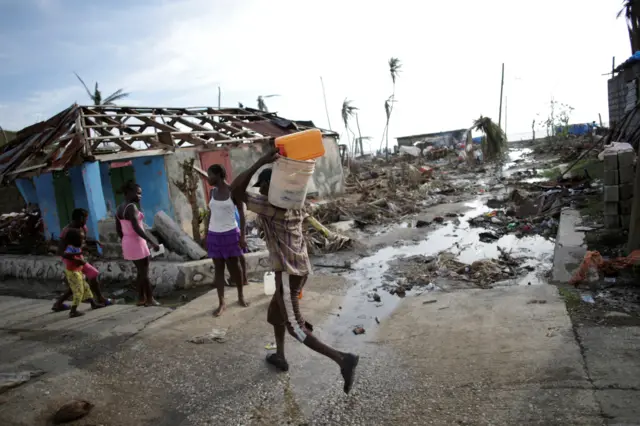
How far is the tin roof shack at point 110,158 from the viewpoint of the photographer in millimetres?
8414

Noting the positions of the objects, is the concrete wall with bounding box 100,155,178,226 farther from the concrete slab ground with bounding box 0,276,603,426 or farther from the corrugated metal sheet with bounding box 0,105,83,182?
the concrete slab ground with bounding box 0,276,603,426

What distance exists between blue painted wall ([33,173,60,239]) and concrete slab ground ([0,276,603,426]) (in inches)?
241

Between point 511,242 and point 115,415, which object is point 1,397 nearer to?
point 115,415

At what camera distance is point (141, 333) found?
4281 mm

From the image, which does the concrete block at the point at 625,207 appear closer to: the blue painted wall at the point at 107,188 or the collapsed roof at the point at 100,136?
the collapsed roof at the point at 100,136

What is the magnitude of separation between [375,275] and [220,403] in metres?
3.81

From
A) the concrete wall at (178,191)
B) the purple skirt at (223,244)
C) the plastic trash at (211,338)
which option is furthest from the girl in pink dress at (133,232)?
the concrete wall at (178,191)

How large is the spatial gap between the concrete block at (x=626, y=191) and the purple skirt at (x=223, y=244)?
17.3 feet

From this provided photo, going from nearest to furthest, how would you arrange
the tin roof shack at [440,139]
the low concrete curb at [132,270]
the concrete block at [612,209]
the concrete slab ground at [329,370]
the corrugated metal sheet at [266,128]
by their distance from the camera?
the concrete slab ground at [329,370] < the concrete block at [612,209] < the low concrete curb at [132,270] < the corrugated metal sheet at [266,128] < the tin roof shack at [440,139]

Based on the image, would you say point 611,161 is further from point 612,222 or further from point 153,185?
point 153,185

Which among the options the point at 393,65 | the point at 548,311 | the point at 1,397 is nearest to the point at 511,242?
the point at 548,311

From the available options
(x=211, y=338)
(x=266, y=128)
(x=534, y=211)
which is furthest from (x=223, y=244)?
(x=266, y=128)

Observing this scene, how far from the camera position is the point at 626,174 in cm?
611

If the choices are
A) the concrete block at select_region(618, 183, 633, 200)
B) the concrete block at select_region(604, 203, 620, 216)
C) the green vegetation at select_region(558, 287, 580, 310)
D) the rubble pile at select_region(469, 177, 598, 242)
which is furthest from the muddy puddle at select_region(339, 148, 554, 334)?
the concrete block at select_region(618, 183, 633, 200)
